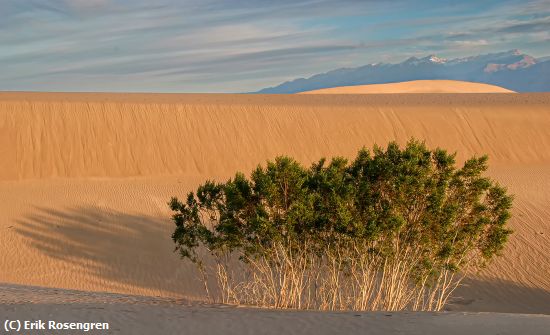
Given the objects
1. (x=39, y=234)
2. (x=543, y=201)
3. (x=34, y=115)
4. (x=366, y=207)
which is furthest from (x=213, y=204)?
(x=34, y=115)

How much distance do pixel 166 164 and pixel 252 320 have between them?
19.8m

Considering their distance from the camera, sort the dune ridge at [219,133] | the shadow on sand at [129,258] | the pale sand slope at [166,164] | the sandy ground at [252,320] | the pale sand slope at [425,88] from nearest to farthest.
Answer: the sandy ground at [252,320] < the shadow on sand at [129,258] < the pale sand slope at [166,164] < the dune ridge at [219,133] < the pale sand slope at [425,88]

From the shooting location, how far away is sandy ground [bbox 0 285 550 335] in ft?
26.6

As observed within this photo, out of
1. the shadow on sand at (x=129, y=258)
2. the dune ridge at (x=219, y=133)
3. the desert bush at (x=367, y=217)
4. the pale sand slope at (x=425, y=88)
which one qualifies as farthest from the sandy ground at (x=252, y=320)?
the pale sand slope at (x=425, y=88)

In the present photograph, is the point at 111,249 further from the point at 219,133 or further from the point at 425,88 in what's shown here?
the point at 425,88

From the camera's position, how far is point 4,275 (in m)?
17.0

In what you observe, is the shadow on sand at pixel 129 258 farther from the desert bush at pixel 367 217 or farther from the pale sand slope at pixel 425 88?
the pale sand slope at pixel 425 88

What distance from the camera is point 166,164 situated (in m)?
28.1

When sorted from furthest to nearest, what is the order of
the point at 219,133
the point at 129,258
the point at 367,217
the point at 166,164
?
1. the point at 219,133
2. the point at 166,164
3. the point at 129,258
4. the point at 367,217

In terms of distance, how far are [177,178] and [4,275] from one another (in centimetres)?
1035

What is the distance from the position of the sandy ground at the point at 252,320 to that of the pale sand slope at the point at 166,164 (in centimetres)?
660

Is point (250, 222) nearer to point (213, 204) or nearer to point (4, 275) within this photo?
point (213, 204)

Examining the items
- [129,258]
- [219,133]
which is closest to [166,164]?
[219,133]

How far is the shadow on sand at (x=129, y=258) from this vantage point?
15945 millimetres
